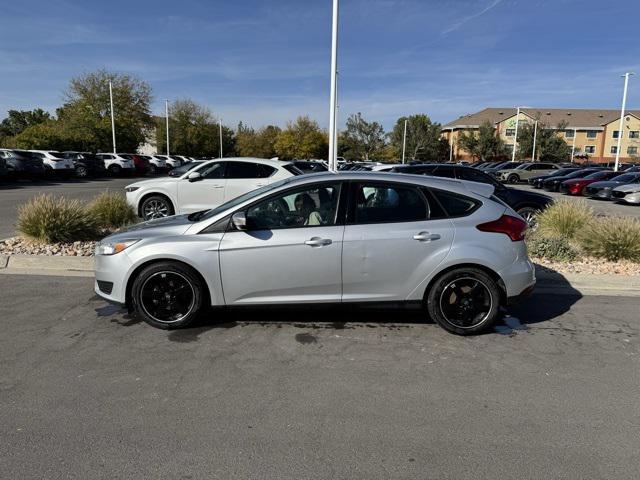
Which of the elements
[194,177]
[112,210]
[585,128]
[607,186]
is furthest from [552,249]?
[585,128]

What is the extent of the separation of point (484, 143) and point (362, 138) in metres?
18.2

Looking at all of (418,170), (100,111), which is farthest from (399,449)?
(100,111)

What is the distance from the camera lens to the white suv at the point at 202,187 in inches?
424

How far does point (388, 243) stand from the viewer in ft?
15.3

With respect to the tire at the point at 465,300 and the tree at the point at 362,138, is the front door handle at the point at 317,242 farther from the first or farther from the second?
the tree at the point at 362,138

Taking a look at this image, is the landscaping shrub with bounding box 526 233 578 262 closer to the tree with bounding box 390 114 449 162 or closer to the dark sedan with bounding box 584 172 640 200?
the dark sedan with bounding box 584 172 640 200

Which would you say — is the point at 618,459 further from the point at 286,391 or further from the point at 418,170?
the point at 418,170

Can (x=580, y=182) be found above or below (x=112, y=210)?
above

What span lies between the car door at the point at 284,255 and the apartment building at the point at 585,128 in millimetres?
79377

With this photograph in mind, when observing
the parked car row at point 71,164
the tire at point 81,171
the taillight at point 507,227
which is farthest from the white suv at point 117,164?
the taillight at point 507,227

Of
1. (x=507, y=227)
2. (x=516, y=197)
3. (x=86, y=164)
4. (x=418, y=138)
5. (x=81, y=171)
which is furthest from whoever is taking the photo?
(x=418, y=138)

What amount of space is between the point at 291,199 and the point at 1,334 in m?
3.07

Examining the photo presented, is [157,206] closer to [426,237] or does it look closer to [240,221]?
[240,221]

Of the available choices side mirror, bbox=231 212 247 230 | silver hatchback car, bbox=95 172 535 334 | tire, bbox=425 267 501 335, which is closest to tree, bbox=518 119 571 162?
silver hatchback car, bbox=95 172 535 334
